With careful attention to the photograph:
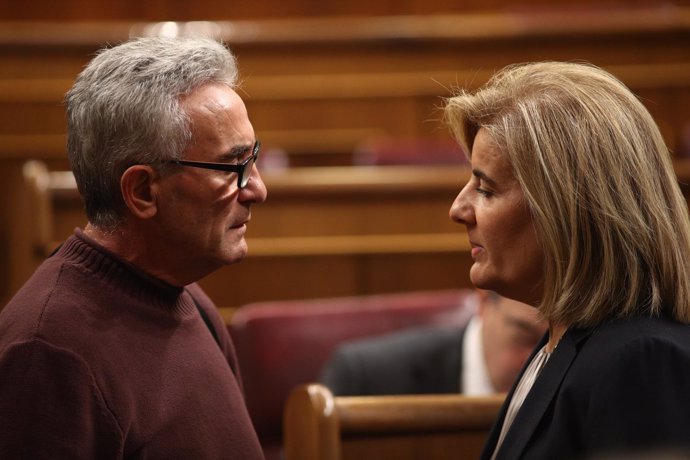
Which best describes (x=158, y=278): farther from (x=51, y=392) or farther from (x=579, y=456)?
(x=579, y=456)

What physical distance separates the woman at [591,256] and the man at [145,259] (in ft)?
1.06

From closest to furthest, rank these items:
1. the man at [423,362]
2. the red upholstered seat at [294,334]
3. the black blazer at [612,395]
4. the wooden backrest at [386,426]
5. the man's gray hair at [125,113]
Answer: the black blazer at [612,395] < the man's gray hair at [125,113] < the wooden backrest at [386,426] < the man at [423,362] < the red upholstered seat at [294,334]

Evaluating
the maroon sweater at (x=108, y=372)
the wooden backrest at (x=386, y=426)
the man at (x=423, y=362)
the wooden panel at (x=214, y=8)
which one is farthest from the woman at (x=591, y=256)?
the wooden panel at (x=214, y=8)

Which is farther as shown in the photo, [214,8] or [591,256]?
[214,8]

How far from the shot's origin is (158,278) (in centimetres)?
110

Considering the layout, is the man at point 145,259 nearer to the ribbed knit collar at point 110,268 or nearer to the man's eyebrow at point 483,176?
the ribbed knit collar at point 110,268

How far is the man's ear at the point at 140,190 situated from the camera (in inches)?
41.4

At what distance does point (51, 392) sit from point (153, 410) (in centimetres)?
12

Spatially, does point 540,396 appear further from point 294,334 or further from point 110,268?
point 294,334

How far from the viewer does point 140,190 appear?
1.07m

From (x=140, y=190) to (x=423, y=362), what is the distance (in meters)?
1.13

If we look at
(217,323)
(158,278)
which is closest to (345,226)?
(217,323)

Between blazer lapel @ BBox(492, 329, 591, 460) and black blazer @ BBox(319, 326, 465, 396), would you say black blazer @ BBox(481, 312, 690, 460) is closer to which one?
blazer lapel @ BBox(492, 329, 591, 460)

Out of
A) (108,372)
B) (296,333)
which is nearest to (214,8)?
(296,333)
